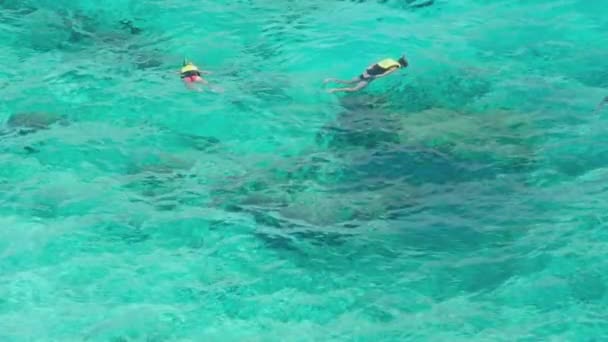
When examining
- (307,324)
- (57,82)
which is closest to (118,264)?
(307,324)

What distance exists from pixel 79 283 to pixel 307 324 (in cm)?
187

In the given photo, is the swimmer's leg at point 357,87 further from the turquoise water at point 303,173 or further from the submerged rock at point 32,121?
the submerged rock at point 32,121

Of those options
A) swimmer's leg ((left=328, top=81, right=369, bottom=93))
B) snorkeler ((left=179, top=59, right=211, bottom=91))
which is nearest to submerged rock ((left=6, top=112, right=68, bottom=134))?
snorkeler ((left=179, top=59, right=211, bottom=91))

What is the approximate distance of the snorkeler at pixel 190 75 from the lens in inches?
357

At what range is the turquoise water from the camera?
657cm

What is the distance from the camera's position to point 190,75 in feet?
30.0

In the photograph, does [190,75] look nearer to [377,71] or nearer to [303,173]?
[303,173]

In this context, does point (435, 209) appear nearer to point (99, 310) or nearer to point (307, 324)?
point (307, 324)

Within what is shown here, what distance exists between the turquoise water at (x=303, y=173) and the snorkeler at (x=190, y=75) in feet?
0.38

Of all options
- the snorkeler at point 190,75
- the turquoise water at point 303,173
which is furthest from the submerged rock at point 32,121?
the snorkeler at point 190,75

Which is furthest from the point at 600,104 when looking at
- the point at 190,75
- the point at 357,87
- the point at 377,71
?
the point at 190,75

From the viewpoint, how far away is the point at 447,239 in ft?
23.7

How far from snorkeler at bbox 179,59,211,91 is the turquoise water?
4.5 inches

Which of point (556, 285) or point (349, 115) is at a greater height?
point (349, 115)
